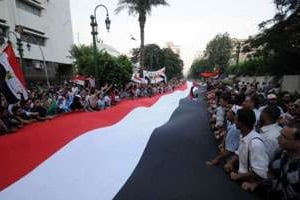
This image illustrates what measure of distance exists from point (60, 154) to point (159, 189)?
2449mm

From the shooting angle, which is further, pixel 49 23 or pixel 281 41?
pixel 49 23

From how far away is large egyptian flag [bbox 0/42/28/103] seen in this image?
23.4 ft

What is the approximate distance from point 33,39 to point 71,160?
3235 cm

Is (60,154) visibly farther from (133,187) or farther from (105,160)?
(133,187)

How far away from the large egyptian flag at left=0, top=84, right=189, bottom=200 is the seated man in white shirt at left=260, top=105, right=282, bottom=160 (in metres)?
2.09

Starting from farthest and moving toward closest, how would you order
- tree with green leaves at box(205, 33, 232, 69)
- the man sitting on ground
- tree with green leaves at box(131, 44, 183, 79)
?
tree with green leaves at box(205, 33, 232, 69), tree with green leaves at box(131, 44, 183, 79), the man sitting on ground

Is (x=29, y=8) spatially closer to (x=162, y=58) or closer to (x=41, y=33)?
(x=41, y=33)

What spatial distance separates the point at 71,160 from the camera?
5.01 meters

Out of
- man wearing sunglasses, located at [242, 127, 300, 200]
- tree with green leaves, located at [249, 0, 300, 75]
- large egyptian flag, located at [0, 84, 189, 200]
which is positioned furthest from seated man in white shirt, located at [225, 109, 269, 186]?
tree with green leaves, located at [249, 0, 300, 75]

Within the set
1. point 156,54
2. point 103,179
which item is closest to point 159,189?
point 103,179

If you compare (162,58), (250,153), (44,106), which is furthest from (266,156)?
(162,58)

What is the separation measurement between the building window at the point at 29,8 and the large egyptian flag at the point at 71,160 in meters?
28.9

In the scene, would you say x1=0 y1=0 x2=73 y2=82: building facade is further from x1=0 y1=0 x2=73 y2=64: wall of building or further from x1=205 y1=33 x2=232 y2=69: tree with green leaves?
x1=205 y1=33 x2=232 y2=69: tree with green leaves

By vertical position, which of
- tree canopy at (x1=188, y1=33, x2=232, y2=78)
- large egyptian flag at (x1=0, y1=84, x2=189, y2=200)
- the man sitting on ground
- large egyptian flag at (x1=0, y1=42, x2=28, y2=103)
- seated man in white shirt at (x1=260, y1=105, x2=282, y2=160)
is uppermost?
tree canopy at (x1=188, y1=33, x2=232, y2=78)
